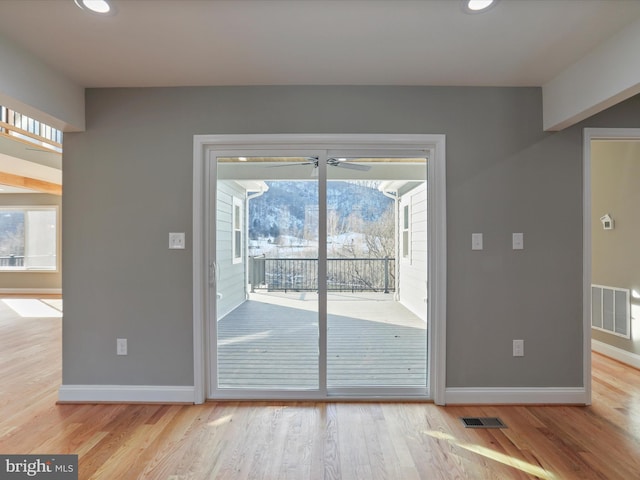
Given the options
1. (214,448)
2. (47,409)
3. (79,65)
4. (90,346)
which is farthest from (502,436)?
(79,65)

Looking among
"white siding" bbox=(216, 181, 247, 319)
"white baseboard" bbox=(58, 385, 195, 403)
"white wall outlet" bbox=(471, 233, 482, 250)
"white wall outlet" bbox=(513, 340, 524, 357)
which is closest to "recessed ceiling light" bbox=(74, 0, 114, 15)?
"white siding" bbox=(216, 181, 247, 319)

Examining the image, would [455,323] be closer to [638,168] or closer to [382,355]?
[382,355]

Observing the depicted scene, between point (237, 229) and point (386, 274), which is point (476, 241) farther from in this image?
point (237, 229)

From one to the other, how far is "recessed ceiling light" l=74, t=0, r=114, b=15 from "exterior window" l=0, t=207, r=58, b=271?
8685mm

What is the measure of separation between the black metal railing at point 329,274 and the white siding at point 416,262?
108 mm

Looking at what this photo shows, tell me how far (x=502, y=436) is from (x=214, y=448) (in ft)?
6.22

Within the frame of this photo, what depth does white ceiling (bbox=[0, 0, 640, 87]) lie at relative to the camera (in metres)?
1.87

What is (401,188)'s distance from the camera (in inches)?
117

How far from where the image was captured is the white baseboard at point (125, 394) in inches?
112

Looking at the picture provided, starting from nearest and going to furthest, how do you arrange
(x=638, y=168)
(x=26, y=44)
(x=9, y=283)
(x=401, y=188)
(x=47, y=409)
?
(x=26, y=44) < (x=47, y=409) < (x=401, y=188) < (x=638, y=168) < (x=9, y=283)

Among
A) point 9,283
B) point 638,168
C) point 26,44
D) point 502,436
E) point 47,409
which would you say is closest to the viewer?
point 26,44

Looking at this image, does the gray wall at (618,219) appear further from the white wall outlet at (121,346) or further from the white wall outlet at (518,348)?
the white wall outlet at (121,346)

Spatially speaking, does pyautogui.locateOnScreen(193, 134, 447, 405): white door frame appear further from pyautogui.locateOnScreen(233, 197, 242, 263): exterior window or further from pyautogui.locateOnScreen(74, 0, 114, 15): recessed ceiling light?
pyautogui.locateOnScreen(74, 0, 114, 15): recessed ceiling light

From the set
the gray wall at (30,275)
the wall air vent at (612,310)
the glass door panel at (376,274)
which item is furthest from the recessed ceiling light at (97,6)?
the gray wall at (30,275)
